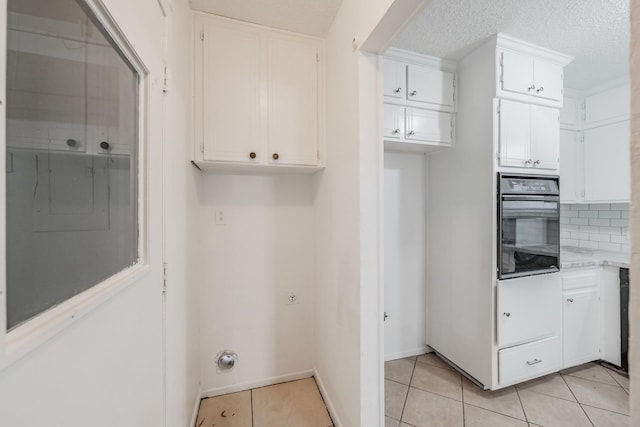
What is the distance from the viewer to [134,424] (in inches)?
29.0

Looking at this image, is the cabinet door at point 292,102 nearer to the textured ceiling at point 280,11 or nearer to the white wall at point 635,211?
the textured ceiling at point 280,11

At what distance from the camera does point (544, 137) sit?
1886mm

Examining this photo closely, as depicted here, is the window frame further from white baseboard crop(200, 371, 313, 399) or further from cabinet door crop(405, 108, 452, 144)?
cabinet door crop(405, 108, 452, 144)

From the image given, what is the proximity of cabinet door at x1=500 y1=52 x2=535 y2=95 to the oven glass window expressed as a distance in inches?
32.3

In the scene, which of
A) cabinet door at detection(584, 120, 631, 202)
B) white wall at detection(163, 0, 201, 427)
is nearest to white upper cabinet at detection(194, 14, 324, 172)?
white wall at detection(163, 0, 201, 427)

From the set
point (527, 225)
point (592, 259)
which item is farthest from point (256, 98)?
point (592, 259)

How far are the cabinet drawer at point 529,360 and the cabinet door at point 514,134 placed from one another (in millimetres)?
1348

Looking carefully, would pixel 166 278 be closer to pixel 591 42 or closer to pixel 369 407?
pixel 369 407

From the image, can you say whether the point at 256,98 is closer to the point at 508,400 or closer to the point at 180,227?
the point at 180,227

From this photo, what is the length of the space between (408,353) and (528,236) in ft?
4.68

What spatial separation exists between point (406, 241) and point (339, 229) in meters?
1.10

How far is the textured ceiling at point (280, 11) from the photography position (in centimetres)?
144

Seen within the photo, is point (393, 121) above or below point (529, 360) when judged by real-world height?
above

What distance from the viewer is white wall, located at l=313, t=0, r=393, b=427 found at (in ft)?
4.03
